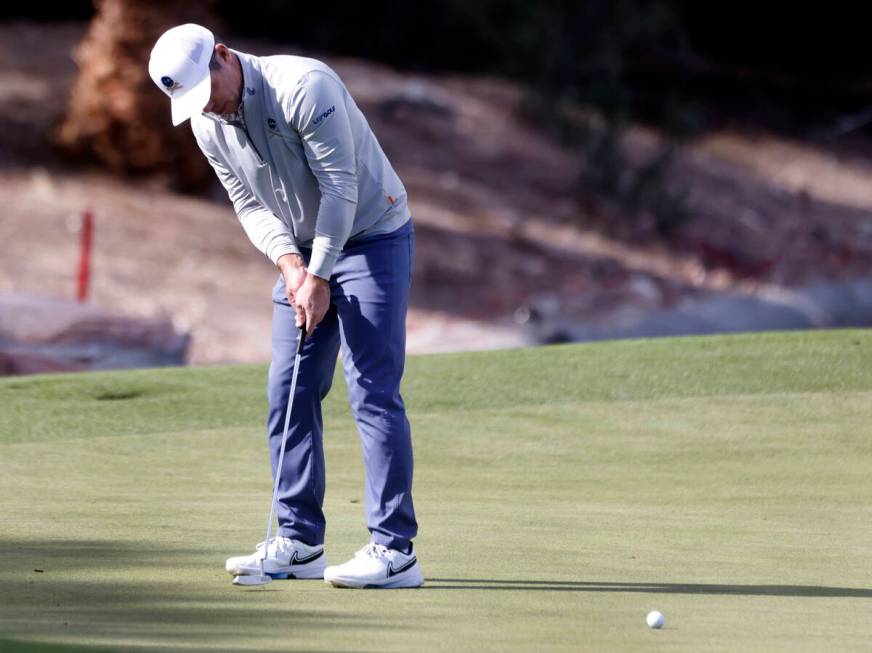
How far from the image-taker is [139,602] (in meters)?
4.74

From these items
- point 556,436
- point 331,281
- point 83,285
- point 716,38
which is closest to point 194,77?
point 331,281

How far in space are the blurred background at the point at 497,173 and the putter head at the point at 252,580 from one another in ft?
28.4

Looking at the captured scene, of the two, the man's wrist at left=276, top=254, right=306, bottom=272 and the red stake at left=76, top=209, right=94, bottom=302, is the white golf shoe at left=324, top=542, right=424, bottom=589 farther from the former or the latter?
the red stake at left=76, top=209, right=94, bottom=302

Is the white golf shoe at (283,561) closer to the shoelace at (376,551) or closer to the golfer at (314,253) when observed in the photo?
the golfer at (314,253)

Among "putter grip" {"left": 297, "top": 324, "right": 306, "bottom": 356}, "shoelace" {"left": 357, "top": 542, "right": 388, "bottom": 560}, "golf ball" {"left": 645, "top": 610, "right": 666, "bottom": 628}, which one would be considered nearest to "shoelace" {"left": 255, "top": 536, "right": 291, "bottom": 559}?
"shoelace" {"left": 357, "top": 542, "right": 388, "bottom": 560}

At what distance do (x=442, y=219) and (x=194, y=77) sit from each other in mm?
17602

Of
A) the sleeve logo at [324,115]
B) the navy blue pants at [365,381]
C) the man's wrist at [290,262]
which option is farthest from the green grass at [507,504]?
the sleeve logo at [324,115]

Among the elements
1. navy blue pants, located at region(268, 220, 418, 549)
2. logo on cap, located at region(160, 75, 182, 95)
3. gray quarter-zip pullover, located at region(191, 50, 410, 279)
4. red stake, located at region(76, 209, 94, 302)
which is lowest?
navy blue pants, located at region(268, 220, 418, 549)

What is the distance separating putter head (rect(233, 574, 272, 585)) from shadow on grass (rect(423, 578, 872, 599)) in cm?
50

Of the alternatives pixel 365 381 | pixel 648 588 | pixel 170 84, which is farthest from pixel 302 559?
pixel 170 84

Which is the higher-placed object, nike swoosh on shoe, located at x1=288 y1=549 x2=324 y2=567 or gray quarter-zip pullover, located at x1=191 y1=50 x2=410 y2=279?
gray quarter-zip pullover, located at x1=191 y1=50 x2=410 y2=279

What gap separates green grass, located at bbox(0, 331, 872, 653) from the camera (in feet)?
14.9

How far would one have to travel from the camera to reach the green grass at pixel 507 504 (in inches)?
178

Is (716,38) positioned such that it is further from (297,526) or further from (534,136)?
(297,526)
